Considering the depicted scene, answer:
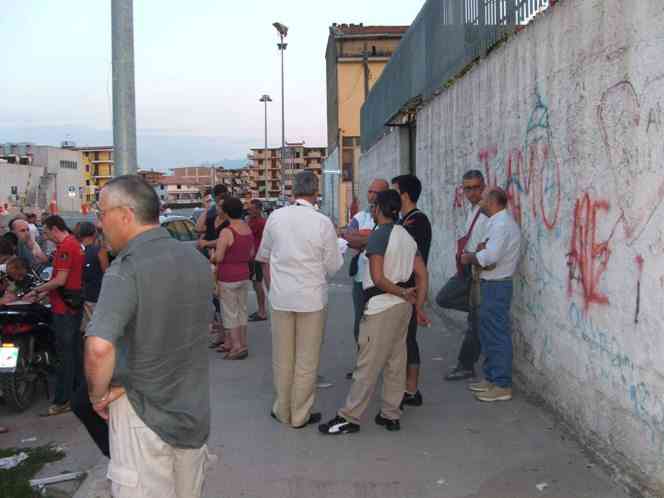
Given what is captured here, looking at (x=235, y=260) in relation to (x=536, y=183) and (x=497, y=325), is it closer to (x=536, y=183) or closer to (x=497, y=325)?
(x=497, y=325)

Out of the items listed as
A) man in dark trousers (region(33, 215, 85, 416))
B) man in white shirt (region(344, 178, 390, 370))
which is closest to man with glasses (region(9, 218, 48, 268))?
man in dark trousers (region(33, 215, 85, 416))

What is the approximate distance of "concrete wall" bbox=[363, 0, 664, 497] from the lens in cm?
399

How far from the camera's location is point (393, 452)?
512 cm

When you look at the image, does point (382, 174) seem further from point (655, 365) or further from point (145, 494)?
point (145, 494)

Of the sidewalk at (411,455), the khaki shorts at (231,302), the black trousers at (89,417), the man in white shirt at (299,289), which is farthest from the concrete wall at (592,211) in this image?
the khaki shorts at (231,302)

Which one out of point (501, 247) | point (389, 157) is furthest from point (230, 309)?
point (389, 157)

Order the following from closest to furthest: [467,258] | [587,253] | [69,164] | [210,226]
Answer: [587,253] → [467,258] → [210,226] → [69,164]

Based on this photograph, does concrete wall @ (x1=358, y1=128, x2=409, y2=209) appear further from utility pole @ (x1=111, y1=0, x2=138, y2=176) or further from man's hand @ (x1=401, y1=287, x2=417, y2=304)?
man's hand @ (x1=401, y1=287, x2=417, y2=304)

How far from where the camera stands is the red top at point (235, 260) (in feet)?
26.4

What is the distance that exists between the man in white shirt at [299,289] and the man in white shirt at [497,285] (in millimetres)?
1272

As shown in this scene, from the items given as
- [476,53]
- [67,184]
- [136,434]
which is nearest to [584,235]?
[136,434]

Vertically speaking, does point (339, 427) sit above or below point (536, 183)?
below

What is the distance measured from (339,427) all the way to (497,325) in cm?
157

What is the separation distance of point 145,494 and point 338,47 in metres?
43.0
